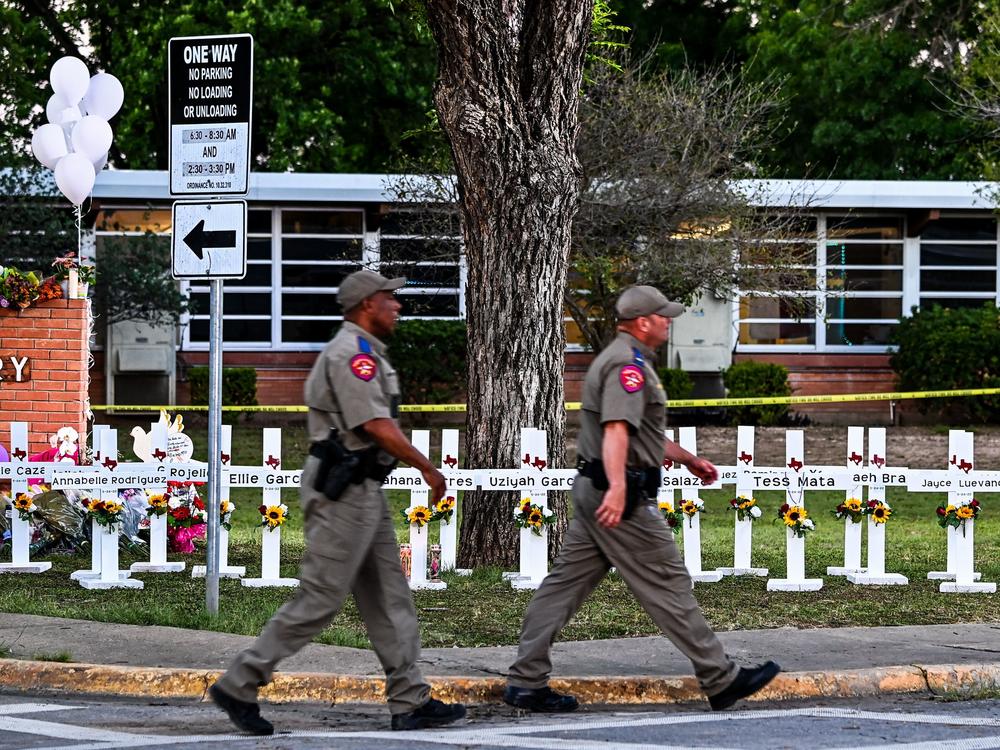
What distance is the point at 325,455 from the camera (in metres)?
6.49

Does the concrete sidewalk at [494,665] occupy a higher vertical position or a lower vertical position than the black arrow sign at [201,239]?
lower

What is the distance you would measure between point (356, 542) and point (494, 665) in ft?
5.29

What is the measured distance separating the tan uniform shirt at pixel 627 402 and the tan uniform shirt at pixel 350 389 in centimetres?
89

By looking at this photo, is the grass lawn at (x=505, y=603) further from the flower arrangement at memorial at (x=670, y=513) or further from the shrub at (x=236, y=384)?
the shrub at (x=236, y=384)

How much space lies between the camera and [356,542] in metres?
6.48

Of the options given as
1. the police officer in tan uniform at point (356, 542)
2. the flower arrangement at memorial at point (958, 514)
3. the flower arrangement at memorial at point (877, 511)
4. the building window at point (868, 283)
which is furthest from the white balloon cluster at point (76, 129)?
the building window at point (868, 283)

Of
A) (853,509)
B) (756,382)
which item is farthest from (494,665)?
(756,382)

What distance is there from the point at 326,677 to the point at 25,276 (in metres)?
6.85

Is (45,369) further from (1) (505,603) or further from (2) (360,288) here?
(2) (360,288)

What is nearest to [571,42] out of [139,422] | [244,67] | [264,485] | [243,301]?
[244,67]

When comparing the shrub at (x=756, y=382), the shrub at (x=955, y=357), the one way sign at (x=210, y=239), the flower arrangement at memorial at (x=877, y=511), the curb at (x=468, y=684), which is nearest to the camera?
the curb at (x=468, y=684)

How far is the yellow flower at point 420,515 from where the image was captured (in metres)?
10.4

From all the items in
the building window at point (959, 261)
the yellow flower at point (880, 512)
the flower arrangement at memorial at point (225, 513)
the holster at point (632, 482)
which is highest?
the building window at point (959, 261)

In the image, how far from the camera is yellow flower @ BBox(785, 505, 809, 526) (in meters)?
10.5
